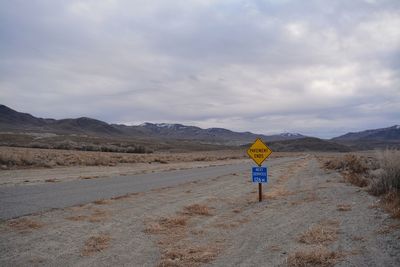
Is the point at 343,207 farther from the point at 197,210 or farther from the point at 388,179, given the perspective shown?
the point at 197,210

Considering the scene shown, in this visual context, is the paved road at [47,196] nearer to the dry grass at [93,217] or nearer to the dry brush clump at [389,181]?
the dry grass at [93,217]

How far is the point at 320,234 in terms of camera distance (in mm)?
8961

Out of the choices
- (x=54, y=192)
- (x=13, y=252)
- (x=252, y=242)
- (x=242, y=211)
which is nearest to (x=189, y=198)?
(x=242, y=211)

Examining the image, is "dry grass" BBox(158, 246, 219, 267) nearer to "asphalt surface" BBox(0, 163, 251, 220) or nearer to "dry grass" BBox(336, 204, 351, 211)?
"dry grass" BBox(336, 204, 351, 211)

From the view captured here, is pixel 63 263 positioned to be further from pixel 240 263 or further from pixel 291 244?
pixel 291 244

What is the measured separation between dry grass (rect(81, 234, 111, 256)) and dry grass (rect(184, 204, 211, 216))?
3.48m

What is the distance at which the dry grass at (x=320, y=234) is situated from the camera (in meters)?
8.53

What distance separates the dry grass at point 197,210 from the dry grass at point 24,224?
3867mm

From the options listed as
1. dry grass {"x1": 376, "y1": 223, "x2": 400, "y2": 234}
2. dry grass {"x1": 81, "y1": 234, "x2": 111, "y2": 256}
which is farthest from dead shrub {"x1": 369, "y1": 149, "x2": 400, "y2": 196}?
dry grass {"x1": 81, "y1": 234, "x2": 111, "y2": 256}

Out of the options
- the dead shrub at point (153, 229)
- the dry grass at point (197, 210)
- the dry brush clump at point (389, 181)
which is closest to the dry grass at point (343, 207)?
the dry brush clump at point (389, 181)

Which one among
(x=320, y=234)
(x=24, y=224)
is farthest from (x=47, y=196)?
(x=320, y=234)

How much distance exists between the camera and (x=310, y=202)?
14.1 metres

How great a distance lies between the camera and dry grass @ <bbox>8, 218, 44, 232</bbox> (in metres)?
9.94

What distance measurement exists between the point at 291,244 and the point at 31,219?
626cm
